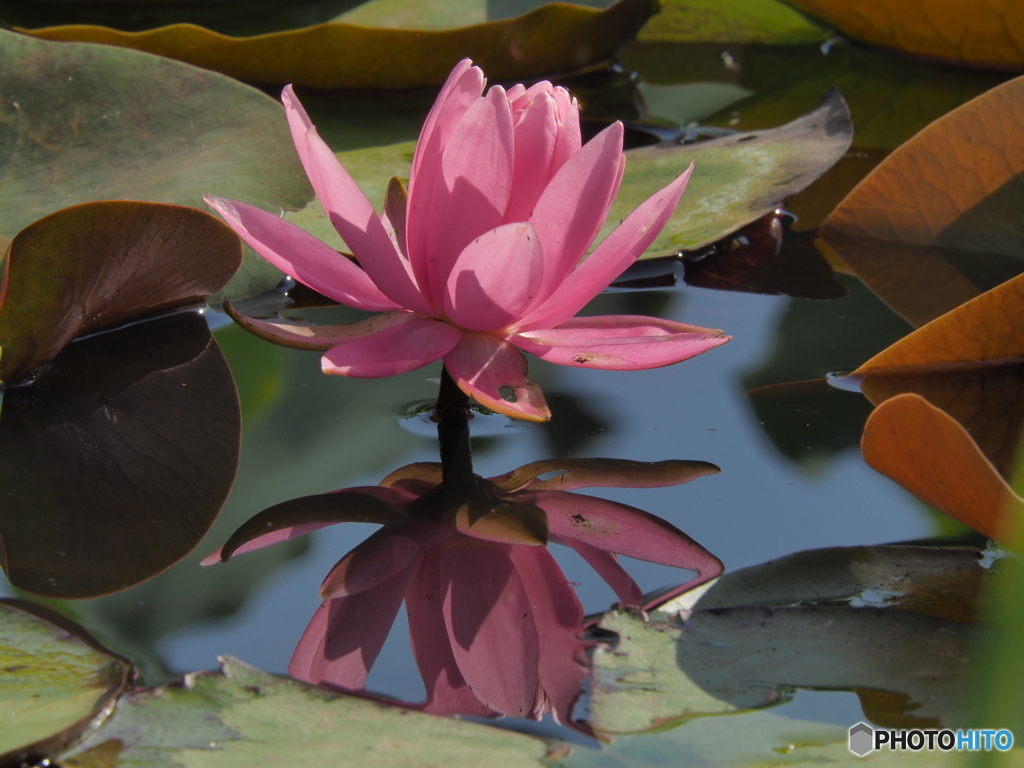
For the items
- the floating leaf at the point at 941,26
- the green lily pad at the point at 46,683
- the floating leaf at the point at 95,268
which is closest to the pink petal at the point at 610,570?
the green lily pad at the point at 46,683

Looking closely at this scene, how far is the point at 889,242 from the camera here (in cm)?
131

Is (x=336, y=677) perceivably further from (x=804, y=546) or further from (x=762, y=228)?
(x=762, y=228)

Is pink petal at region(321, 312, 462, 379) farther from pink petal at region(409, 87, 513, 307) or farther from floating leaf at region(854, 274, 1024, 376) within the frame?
floating leaf at region(854, 274, 1024, 376)

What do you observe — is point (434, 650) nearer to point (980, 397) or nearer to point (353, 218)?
point (353, 218)

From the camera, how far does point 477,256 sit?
2.35 feet

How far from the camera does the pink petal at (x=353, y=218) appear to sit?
77cm

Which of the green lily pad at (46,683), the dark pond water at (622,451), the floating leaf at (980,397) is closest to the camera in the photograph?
the green lily pad at (46,683)

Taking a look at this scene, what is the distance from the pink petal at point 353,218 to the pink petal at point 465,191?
0.03 m

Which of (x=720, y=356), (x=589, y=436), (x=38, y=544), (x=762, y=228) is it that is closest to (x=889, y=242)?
(x=762, y=228)

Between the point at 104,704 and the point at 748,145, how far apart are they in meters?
1.22

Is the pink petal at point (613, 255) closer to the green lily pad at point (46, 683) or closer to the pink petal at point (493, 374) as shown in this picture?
the pink petal at point (493, 374)

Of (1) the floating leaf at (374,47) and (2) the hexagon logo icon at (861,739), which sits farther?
(1) the floating leaf at (374,47)

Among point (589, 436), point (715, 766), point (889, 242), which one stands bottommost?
point (715, 766)

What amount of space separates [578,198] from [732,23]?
1.88 meters
